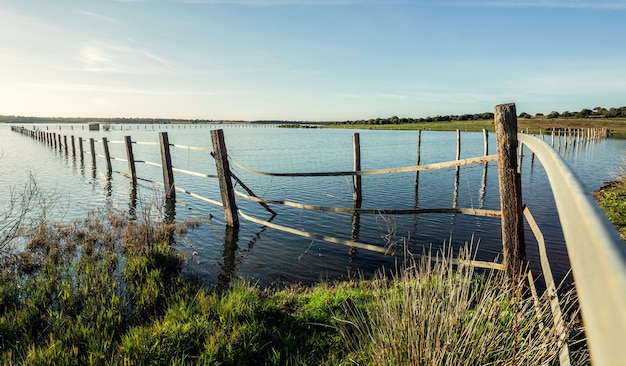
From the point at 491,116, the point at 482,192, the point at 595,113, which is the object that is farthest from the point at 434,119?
the point at 482,192

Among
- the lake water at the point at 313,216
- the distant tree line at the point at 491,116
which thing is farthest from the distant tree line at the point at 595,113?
the lake water at the point at 313,216

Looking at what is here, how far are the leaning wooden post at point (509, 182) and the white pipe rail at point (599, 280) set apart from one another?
387cm

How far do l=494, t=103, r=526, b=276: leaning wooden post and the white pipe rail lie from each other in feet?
12.7

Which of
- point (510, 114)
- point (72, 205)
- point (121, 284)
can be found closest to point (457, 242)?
point (510, 114)

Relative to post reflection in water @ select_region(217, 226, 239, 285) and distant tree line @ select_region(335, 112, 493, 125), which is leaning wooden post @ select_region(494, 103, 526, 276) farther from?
distant tree line @ select_region(335, 112, 493, 125)

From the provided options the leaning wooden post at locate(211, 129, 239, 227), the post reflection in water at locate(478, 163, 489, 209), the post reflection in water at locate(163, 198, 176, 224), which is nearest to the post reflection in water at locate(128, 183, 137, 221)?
the post reflection in water at locate(163, 198, 176, 224)

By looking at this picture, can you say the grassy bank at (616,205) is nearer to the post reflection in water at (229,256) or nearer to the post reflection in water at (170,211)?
the post reflection in water at (229,256)

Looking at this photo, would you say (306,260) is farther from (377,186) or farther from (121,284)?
(377,186)

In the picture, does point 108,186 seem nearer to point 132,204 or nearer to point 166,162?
point 132,204

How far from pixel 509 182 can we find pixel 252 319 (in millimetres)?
3405

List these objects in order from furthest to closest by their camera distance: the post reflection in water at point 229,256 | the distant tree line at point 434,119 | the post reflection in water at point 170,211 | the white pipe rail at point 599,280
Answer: the distant tree line at point 434,119 → the post reflection in water at point 170,211 → the post reflection in water at point 229,256 → the white pipe rail at point 599,280

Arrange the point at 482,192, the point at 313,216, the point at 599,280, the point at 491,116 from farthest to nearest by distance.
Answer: the point at 491,116 → the point at 482,192 → the point at 313,216 → the point at 599,280

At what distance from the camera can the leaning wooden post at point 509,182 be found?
13.6ft

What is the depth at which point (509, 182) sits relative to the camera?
4.20m
